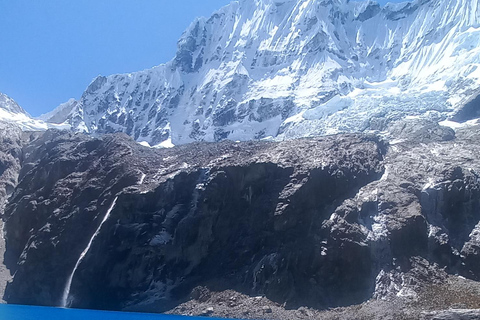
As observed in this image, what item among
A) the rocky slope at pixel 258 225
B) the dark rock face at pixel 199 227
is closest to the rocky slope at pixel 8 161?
the rocky slope at pixel 258 225

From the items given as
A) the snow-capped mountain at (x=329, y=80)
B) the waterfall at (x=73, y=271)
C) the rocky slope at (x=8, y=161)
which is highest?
the snow-capped mountain at (x=329, y=80)

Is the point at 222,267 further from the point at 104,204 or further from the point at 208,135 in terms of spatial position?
the point at 208,135

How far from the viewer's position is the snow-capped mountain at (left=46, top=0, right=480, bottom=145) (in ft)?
467

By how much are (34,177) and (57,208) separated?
12.9 meters

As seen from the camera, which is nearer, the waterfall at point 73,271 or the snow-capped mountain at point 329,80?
the waterfall at point 73,271

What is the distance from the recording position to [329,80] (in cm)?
16875

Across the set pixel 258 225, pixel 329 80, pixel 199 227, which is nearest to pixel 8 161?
pixel 199 227

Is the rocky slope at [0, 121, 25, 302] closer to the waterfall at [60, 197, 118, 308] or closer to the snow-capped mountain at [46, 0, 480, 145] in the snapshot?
the waterfall at [60, 197, 118, 308]

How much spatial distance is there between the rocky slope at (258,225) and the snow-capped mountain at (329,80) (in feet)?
141

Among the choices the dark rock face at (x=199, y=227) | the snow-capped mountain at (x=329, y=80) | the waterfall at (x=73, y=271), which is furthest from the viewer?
the snow-capped mountain at (x=329, y=80)

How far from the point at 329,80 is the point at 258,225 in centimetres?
9514

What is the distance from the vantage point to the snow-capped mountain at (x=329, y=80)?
14225 centimetres

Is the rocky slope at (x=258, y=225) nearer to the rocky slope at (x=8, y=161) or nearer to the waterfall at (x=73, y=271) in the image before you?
the waterfall at (x=73, y=271)

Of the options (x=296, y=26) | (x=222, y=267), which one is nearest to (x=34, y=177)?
(x=222, y=267)
